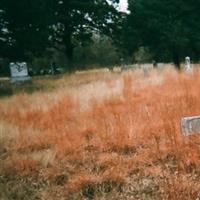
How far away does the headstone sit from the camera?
205 inches

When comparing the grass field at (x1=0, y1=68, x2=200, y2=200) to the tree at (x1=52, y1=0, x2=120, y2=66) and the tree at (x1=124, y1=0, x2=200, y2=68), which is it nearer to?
the tree at (x1=124, y1=0, x2=200, y2=68)

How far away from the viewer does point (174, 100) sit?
29.3 feet

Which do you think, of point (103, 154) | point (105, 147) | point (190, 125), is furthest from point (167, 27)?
point (190, 125)

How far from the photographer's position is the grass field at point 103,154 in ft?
15.6

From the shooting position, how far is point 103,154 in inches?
231

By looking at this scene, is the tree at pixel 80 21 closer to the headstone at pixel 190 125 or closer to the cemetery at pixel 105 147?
the cemetery at pixel 105 147

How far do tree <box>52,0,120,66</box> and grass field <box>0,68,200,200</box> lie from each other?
24.5 metres

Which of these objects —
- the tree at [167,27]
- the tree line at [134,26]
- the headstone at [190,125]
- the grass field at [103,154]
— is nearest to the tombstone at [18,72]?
the tree line at [134,26]

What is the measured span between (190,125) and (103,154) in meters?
1.22

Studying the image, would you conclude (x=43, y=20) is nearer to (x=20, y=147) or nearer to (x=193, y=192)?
(x=20, y=147)

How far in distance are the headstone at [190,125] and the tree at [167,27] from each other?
24.0 m

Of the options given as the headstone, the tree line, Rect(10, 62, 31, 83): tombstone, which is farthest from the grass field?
the tree line

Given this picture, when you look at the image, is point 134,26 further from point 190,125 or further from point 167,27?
point 190,125

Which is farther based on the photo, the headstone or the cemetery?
the headstone
